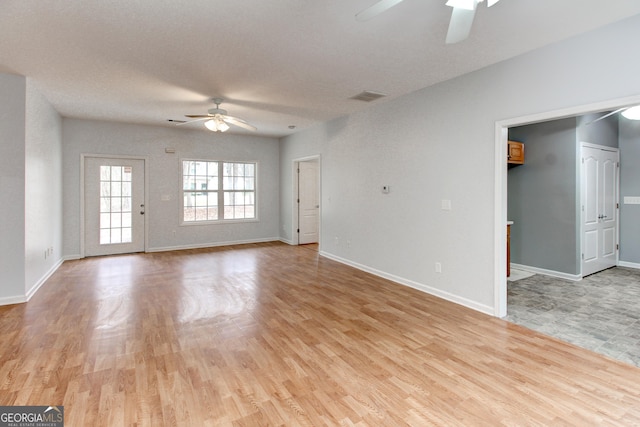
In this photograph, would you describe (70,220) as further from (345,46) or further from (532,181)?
(532,181)

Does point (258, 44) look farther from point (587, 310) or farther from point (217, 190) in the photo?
point (217, 190)

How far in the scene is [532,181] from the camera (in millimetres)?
5227

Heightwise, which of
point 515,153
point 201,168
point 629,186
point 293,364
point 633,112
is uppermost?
point 633,112

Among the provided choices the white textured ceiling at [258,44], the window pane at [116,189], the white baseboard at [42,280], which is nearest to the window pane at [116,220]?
the window pane at [116,189]

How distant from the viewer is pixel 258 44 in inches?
117

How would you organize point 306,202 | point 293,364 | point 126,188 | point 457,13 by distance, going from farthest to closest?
point 306,202
point 126,188
point 293,364
point 457,13

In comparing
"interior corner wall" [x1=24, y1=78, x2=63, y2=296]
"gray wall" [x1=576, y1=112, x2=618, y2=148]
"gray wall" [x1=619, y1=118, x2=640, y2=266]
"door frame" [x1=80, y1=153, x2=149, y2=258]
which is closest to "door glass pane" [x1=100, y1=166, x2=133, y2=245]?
"door frame" [x1=80, y1=153, x2=149, y2=258]

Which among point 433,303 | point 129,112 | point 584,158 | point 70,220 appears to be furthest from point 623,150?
point 70,220

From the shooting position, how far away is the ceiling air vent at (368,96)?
4418 millimetres

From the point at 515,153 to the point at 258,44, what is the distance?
14.1 feet

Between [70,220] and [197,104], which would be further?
[70,220]

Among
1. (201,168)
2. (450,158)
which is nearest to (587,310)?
(450,158)

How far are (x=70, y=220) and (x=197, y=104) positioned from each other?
3590 millimetres

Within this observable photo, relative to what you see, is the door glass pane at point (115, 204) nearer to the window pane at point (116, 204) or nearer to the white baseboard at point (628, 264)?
the window pane at point (116, 204)
